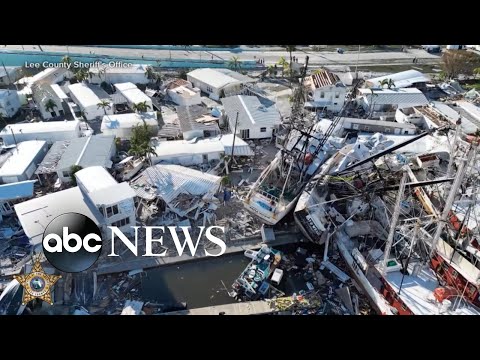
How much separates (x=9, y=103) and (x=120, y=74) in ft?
19.8

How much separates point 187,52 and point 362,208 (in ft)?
59.6

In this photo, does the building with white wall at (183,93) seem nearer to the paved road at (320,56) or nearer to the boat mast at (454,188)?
the paved road at (320,56)

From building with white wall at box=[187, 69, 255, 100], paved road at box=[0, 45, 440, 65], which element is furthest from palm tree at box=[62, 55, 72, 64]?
building with white wall at box=[187, 69, 255, 100]

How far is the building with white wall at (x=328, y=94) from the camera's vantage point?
20.0 meters

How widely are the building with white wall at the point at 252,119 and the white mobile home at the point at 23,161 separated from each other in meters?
8.38

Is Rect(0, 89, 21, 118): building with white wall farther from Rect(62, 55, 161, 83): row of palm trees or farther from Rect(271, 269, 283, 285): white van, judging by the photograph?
Rect(271, 269, 283, 285): white van

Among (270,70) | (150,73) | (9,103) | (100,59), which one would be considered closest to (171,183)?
(100,59)

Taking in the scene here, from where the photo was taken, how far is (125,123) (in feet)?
56.3

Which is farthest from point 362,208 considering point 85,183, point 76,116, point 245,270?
point 76,116

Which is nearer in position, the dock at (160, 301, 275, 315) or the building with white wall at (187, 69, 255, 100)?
the dock at (160, 301, 275, 315)

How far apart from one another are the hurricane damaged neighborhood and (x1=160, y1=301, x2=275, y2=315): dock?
41mm

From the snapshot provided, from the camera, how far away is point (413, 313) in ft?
31.2

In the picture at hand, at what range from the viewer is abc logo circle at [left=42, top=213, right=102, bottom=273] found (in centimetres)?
872
